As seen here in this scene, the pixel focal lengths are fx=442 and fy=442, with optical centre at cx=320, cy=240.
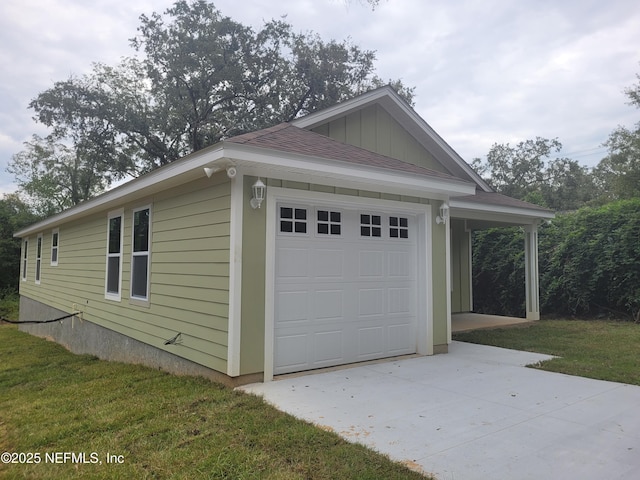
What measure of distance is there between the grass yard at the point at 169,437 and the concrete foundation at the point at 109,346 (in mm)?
203

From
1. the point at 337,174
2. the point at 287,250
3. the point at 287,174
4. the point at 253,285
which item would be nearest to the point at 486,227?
the point at 337,174

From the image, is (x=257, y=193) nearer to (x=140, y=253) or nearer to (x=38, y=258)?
(x=140, y=253)

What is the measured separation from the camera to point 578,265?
35.5ft

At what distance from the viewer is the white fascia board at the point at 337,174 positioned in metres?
4.60

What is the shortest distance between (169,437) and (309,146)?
3.52 meters

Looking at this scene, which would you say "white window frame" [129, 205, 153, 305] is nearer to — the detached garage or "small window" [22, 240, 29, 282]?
the detached garage

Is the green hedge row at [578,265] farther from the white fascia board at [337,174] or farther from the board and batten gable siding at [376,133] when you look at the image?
the white fascia board at [337,174]

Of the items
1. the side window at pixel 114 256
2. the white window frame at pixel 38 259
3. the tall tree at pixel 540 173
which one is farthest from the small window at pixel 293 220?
the tall tree at pixel 540 173

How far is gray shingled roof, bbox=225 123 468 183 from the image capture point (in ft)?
16.1

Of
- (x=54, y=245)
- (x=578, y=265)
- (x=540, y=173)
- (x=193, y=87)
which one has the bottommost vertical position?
(x=578, y=265)

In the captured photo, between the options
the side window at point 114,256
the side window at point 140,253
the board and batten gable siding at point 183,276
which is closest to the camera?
the board and batten gable siding at point 183,276

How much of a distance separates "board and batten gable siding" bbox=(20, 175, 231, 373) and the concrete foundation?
121 mm

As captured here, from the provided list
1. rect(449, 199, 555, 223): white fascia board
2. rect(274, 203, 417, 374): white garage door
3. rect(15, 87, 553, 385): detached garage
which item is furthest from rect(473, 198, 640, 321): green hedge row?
rect(274, 203, 417, 374): white garage door

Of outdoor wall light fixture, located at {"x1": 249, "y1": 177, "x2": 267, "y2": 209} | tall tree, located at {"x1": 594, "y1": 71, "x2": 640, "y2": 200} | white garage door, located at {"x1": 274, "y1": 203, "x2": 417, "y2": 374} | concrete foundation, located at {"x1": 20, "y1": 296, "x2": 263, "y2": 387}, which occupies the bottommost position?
concrete foundation, located at {"x1": 20, "y1": 296, "x2": 263, "y2": 387}
